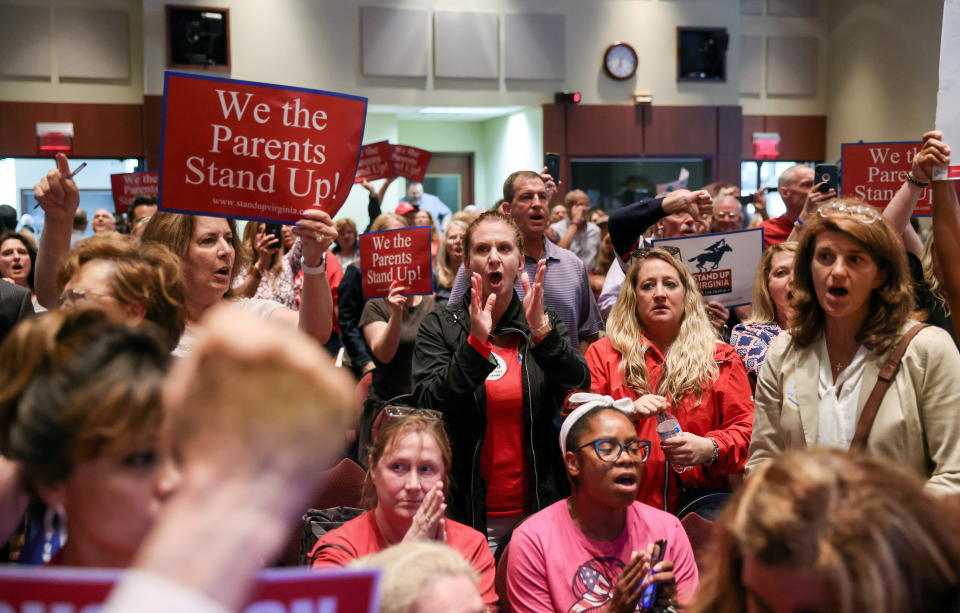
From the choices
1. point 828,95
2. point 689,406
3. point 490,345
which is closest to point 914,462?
point 689,406

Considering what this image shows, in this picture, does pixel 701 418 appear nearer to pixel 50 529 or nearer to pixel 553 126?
pixel 50 529

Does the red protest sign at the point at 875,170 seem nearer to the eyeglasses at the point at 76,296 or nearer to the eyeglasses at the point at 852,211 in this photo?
the eyeglasses at the point at 852,211

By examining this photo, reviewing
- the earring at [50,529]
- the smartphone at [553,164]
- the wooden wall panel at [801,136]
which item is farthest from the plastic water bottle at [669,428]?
the wooden wall panel at [801,136]

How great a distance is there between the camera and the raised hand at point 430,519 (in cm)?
261

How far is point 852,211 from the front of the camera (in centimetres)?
263

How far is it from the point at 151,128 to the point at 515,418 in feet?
33.9

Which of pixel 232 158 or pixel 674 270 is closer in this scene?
pixel 232 158

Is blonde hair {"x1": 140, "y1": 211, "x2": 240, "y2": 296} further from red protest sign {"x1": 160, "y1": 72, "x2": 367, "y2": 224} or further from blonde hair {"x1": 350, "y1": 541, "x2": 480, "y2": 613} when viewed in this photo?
blonde hair {"x1": 350, "y1": 541, "x2": 480, "y2": 613}

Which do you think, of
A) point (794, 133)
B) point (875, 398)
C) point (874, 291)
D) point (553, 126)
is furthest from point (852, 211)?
point (794, 133)

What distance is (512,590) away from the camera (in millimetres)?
2723

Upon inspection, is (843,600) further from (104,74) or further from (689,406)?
(104,74)

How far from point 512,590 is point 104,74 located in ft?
37.5

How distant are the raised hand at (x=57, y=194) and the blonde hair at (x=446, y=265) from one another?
10.8 ft

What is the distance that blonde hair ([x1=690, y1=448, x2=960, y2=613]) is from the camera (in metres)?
0.91
